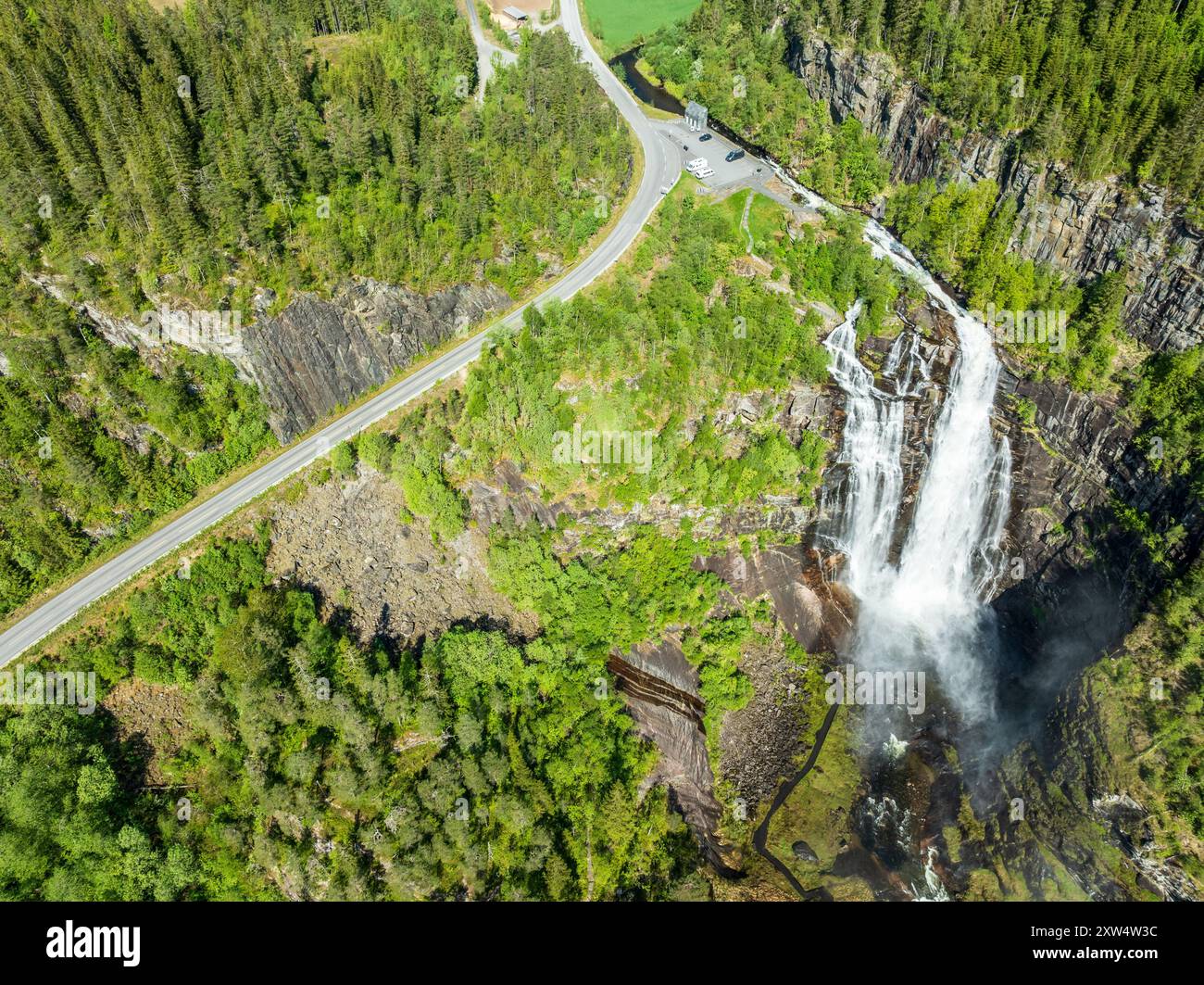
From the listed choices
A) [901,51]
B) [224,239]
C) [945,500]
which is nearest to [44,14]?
[224,239]

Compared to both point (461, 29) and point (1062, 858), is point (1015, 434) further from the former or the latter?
point (461, 29)

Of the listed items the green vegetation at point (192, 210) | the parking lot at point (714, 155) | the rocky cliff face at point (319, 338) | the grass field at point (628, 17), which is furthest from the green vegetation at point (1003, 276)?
the grass field at point (628, 17)

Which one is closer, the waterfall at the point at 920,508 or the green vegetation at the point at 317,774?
the green vegetation at the point at 317,774

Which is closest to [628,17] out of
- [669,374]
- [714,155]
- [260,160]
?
[714,155]

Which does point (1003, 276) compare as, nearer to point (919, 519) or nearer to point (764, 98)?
point (919, 519)

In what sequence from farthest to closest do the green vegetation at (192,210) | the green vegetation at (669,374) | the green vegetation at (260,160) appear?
the green vegetation at (669,374) < the green vegetation at (260,160) < the green vegetation at (192,210)

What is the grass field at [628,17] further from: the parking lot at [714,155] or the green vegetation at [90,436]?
the green vegetation at [90,436]

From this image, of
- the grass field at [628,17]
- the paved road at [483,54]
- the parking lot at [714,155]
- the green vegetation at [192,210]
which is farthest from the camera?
the grass field at [628,17]
